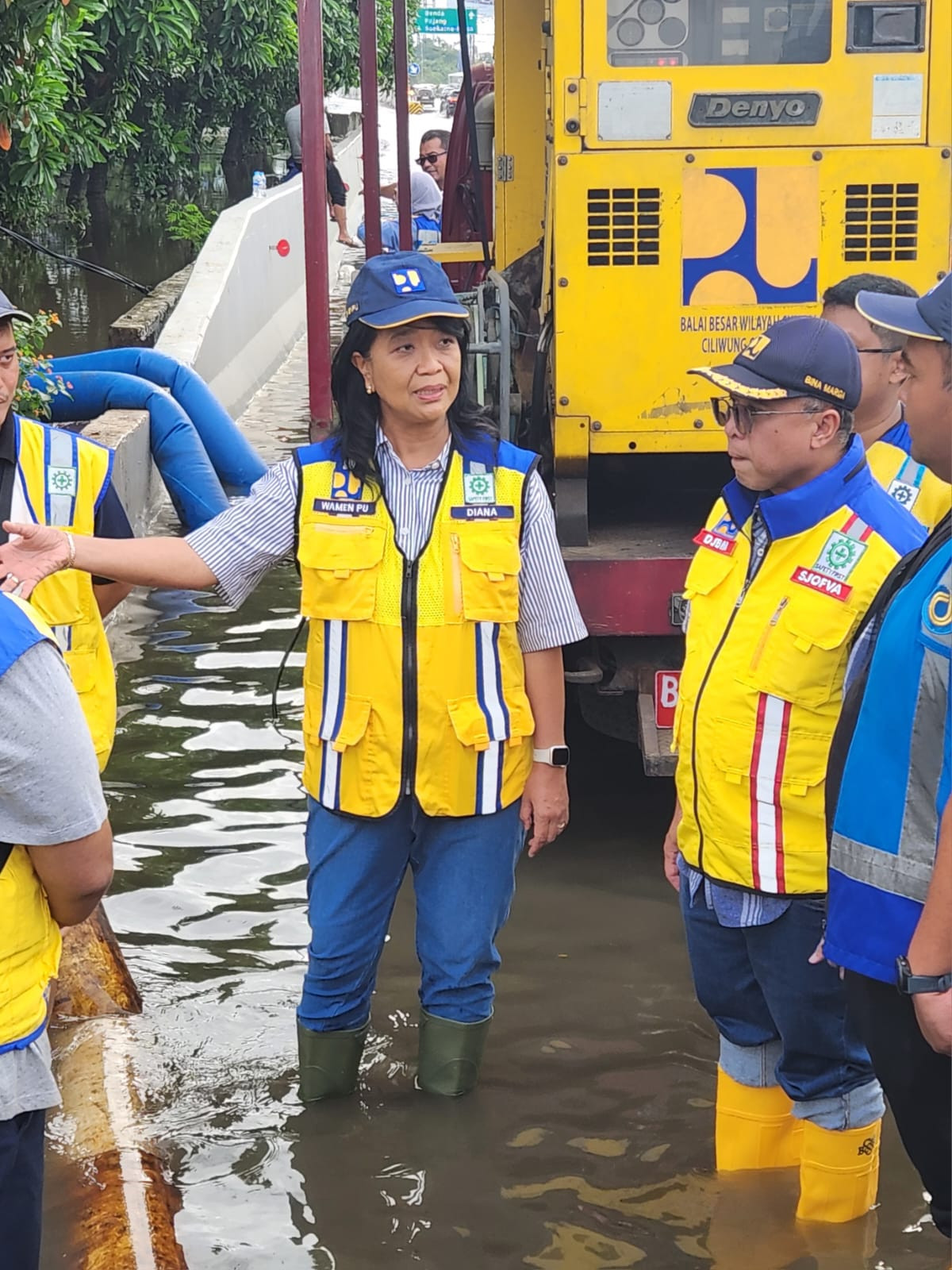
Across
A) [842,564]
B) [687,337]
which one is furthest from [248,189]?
[842,564]

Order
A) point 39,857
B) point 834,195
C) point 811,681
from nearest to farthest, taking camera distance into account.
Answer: point 39,857 < point 811,681 < point 834,195

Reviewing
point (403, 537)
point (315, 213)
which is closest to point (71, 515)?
point (403, 537)

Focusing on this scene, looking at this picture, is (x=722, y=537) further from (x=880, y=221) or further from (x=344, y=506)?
(x=880, y=221)

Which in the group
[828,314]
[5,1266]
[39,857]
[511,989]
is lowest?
[511,989]

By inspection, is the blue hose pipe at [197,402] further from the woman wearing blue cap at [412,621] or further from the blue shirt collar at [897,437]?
the blue shirt collar at [897,437]

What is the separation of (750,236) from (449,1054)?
8.78ft

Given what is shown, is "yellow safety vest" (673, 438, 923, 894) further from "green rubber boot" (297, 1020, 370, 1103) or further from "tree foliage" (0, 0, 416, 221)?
"tree foliage" (0, 0, 416, 221)

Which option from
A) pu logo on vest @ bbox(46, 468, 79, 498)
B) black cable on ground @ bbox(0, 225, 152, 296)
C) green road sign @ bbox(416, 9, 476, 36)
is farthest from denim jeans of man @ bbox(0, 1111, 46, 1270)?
green road sign @ bbox(416, 9, 476, 36)

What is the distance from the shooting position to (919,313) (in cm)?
252

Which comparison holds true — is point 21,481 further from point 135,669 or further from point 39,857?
point 135,669

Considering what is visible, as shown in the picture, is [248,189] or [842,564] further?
[248,189]

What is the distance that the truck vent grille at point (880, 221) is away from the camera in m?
5.14

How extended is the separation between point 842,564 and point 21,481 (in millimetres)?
1879

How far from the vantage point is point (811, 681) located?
3111 mm
